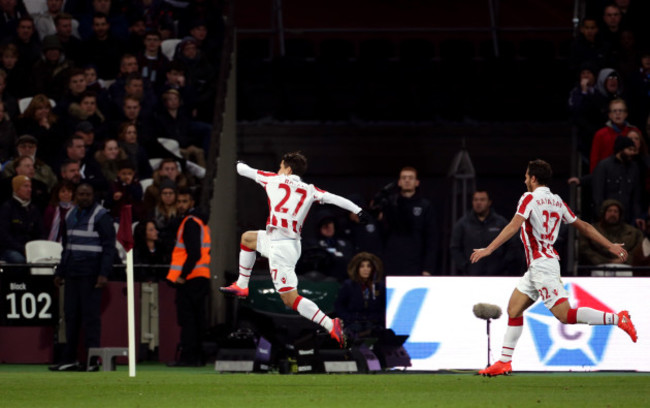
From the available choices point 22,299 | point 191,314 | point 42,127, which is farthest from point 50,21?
point 191,314

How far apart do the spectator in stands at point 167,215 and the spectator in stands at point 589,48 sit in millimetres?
6965

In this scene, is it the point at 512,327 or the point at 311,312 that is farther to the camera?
the point at 311,312

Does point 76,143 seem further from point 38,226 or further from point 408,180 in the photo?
point 408,180

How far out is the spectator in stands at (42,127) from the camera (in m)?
18.3

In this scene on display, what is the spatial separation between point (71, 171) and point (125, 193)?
0.82 metres

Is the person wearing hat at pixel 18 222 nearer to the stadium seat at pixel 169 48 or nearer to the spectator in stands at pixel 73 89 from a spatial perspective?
the spectator in stands at pixel 73 89

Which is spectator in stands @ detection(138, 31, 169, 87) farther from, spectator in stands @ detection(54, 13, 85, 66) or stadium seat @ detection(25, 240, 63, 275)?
stadium seat @ detection(25, 240, 63, 275)

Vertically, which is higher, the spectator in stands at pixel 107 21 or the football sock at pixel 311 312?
the spectator in stands at pixel 107 21

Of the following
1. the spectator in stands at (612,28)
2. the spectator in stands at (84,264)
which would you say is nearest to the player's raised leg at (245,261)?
the spectator in stands at (84,264)

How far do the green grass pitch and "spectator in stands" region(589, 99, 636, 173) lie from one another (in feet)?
18.2

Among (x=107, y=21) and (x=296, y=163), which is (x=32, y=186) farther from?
(x=296, y=163)

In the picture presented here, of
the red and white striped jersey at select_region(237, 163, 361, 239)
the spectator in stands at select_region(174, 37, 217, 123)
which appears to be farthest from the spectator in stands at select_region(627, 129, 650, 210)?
the spectator in stands at select_region(174, 37, 217, 123)

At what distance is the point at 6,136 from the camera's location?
59.8ft

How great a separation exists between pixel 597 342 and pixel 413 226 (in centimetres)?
303
